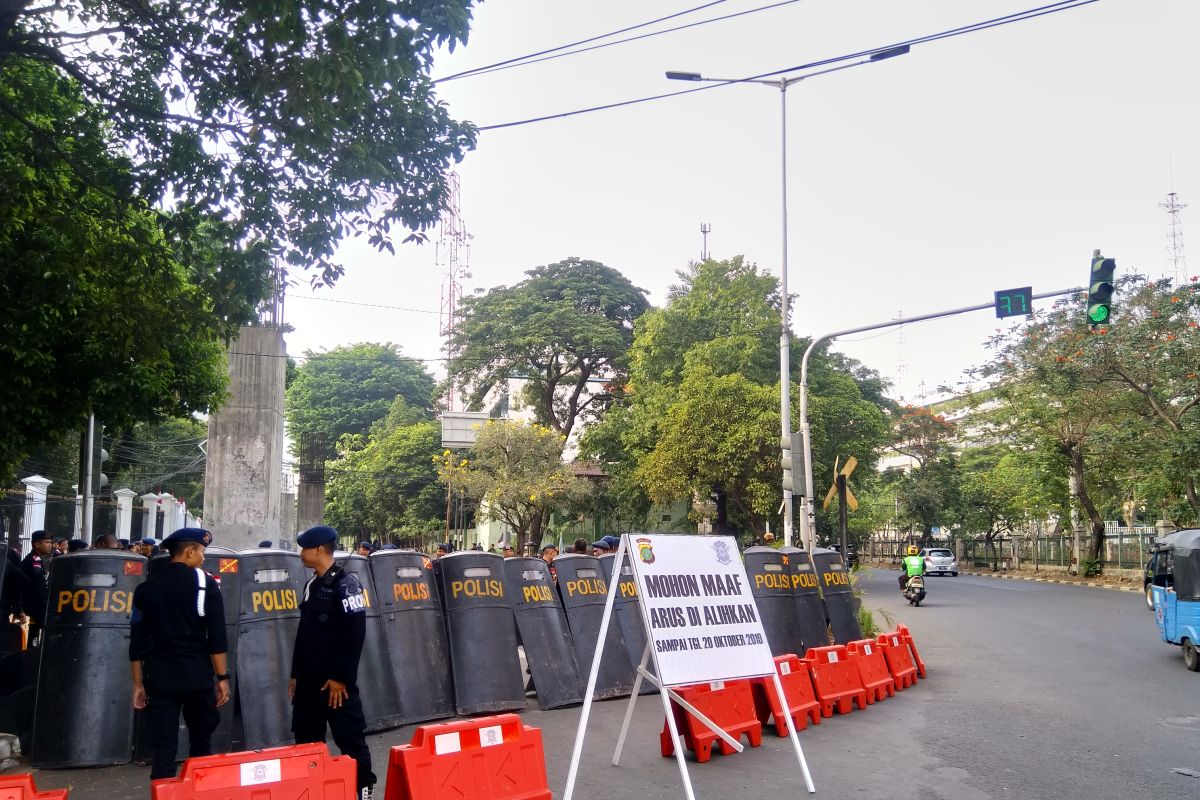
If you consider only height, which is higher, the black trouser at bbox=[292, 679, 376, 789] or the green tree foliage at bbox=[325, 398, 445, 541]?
the green tree foliage at bbox=[325, 398, 445, 541]

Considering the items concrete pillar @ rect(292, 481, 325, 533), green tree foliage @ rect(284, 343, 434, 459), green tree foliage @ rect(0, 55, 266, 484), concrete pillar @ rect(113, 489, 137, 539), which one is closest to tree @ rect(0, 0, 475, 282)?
green tree foliage @ rect(0, 55, 266, 484)

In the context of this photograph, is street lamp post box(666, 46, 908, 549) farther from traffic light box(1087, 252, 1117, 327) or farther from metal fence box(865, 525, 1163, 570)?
metal fence box(865, 525, 1163, 570)

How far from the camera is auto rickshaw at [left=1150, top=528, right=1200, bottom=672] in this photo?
12992 mm

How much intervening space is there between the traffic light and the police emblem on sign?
10.6m

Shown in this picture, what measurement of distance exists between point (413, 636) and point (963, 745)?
483 centimetres

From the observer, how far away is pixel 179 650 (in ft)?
18.5

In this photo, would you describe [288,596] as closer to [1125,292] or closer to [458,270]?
[1125,292]

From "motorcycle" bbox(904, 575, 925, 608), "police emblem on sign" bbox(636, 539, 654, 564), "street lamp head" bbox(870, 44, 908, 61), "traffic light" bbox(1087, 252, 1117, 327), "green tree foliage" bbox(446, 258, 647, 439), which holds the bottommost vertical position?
"motorcycle" bbox(904, 575, 925, 608)

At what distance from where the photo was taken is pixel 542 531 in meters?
46.1

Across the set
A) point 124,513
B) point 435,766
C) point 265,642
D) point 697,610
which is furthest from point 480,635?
point 124,513

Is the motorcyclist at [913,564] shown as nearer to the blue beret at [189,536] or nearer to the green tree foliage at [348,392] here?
the blue beret at [189,536]

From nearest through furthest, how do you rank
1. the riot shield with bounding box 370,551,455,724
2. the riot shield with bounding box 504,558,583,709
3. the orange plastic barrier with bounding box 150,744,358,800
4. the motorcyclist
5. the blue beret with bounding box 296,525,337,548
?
1. the orange plastic barrier with bounding box 150,744,358,800
2. the blue beret with bounding box 296,525,337,548
3. the riot shield with bounding box 370,551,455,724
4. the riot shield with bounding box 504,558,583,709
5. the motorcyclist

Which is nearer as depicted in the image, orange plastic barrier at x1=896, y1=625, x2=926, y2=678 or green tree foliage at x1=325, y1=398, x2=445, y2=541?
orange plastic barrier at x1=896, y1=625, x2=926, y2=678

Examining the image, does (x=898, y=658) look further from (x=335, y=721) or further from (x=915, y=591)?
(x=915, y=591)
